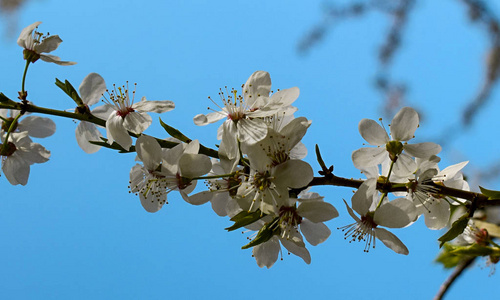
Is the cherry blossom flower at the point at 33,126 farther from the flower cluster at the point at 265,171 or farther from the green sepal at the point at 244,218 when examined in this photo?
the green sepal at the point at 244,218

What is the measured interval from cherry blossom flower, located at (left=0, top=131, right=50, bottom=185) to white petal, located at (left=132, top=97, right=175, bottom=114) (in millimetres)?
272

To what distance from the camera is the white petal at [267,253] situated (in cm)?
99

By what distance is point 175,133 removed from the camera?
Result: 0.91 m

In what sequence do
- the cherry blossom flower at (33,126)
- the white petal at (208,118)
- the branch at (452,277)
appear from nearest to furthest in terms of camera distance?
1. the white petal at (208,118)
2. the cherry blossom flower at (33,126)
3. the branch at (452,277)

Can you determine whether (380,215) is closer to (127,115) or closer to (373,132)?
(373,132)

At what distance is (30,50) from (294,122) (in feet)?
2.00

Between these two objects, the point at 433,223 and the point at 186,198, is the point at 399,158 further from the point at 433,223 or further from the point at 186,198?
the point at 186,198

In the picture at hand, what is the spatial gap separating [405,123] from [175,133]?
0.43 meters

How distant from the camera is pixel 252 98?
94 centimetres

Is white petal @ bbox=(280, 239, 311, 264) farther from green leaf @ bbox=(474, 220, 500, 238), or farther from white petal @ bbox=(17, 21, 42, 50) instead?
green leaf @ bbox=(474, 220, 500, 238)

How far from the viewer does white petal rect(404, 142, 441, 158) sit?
90cm

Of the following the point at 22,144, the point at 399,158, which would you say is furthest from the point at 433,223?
the point at 22,144

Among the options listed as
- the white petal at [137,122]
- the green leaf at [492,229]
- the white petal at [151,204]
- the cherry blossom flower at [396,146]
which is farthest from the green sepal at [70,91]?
the green leaf at [492,229]

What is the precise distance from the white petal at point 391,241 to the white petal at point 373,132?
17 cm
